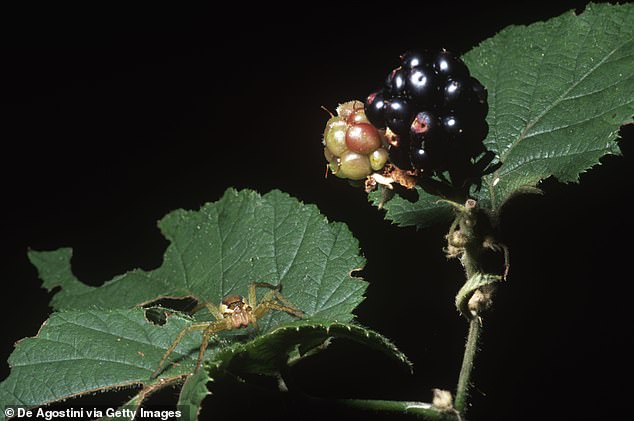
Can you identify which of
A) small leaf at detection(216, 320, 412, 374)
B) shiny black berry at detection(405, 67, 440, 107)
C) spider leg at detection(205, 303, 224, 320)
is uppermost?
shiny black berry at detection(405, 67, 440, 107)

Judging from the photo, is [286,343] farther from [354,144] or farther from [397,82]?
[397,82]

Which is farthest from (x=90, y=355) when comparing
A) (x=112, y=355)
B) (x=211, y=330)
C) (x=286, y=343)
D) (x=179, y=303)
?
(x=286, y=343)

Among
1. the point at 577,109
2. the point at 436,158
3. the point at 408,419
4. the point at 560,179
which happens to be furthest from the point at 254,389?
the point at 577,109

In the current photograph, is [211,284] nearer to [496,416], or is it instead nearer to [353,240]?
[353,240]

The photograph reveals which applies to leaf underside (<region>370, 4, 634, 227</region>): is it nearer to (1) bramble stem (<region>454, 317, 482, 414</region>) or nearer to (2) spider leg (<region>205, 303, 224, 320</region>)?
(1) bramble stem (<region>454, 317, 482, 414</region>)

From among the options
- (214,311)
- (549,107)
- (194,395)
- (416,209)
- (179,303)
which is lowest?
→ (194,395)

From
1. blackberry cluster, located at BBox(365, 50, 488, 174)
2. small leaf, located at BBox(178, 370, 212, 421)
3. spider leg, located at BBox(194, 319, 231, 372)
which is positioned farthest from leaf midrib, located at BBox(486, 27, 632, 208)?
small leaf, located at BBox(178, 370, 212, 421)
